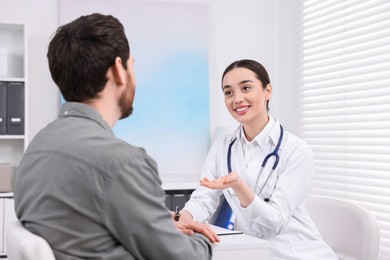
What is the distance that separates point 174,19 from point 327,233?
2344mm

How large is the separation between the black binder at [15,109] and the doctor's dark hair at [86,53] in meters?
2.41

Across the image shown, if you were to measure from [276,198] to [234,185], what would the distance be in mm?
253

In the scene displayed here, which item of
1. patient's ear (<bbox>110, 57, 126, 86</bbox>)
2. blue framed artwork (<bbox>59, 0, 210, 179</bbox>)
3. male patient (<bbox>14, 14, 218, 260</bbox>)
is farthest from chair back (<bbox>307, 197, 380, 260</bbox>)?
blue framed artwork (<bbox>59, 0, 210, 179</bbox>)

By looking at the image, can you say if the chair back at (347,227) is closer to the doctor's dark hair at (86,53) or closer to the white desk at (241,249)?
the white desk at (241,249)

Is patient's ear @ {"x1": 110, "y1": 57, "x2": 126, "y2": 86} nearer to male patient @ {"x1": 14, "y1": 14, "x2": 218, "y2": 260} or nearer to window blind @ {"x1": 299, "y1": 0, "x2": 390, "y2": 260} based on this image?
male patient @ {"x1": 14, "y1": 14, "x2": 218, "y2": 260}

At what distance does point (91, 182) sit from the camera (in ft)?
3.60

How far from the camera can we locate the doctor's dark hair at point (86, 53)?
1.24 metres

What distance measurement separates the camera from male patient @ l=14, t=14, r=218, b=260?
3.61 feet

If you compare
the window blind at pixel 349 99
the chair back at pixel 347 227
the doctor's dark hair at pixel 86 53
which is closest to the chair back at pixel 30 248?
the doctor's dark hair at pixel 86 53

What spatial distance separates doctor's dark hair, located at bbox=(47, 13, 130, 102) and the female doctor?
24.5 inches

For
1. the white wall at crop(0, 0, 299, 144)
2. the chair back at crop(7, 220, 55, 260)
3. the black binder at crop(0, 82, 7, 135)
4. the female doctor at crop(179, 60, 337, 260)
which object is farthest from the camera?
the white wall at crop(0, 0, 299, 144)

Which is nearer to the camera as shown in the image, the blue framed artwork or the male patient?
the male patient

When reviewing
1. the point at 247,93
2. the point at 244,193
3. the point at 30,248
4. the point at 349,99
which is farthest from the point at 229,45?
the point at 30,248

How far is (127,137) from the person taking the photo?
13.1 ft
